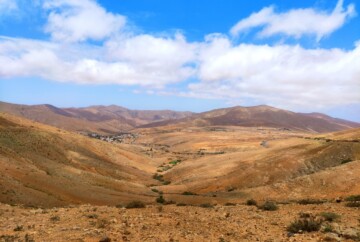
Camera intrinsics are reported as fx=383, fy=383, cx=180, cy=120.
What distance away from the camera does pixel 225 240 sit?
1421 centimetres

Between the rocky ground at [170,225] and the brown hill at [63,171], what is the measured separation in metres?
10.1

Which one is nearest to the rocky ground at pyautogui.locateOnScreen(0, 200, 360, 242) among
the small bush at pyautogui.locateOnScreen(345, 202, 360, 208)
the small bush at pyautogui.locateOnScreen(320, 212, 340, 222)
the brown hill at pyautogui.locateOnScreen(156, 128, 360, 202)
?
the small bush at pyautogui.locateOnScreen(320, 212, 340, 222)

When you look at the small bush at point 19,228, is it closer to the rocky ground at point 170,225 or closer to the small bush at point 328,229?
the rocky ground at point 170,225

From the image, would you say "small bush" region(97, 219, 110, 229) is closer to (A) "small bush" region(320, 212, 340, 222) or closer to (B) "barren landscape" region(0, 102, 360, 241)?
(B) "barren landscape" region(0, 102, 360, 241)

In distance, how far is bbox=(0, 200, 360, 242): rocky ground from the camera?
1438cm

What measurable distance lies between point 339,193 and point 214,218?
792 inches

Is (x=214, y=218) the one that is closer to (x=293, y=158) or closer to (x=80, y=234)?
(x=80, y=234)

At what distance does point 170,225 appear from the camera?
16.1 meters

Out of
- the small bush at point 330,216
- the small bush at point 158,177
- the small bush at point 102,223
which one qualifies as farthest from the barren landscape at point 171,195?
the small bush at point 158,177

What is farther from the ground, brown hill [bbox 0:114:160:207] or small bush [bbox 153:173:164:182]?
brown hill [bbox 0:114:160:207]

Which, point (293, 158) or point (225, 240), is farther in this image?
point (293, 158)

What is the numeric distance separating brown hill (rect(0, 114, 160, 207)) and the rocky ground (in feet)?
33.1

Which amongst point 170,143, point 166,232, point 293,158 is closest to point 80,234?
point 166,232

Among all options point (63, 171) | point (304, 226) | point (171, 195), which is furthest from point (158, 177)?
point (304, 226)
